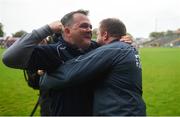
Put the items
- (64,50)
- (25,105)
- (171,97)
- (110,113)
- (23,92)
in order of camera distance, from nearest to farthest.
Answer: (110,113) < (64,50) < (25,105) < (171,97) < (23,92)

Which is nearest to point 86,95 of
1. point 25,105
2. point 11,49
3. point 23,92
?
point 11,49

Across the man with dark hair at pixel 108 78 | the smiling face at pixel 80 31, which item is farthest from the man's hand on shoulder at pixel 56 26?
the man with dark hair at pixel 108 78

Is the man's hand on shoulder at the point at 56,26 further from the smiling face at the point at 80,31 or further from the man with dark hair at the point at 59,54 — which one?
the smiling face at the point at 80,31

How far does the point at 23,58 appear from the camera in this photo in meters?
3.07

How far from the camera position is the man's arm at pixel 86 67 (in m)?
3.07

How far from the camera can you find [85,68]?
3074 mm

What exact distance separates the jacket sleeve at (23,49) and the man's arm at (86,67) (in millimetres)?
300

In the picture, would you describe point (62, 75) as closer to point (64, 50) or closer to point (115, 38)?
point (64, 50)

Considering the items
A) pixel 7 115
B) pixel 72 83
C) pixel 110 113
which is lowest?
pixel 7 115

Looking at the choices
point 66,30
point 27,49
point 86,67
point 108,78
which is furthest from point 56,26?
point 108,78

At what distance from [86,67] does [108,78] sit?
0.65 ft

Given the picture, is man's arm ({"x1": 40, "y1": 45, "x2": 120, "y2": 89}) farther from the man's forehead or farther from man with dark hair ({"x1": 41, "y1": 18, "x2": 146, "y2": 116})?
the man's forehead

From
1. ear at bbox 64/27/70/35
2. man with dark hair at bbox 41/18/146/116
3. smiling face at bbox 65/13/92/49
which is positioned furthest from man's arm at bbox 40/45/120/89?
ear at bbox 64/27/70/35

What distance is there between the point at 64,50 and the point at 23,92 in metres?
9.67
